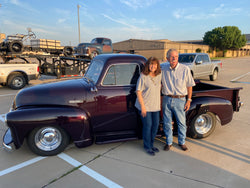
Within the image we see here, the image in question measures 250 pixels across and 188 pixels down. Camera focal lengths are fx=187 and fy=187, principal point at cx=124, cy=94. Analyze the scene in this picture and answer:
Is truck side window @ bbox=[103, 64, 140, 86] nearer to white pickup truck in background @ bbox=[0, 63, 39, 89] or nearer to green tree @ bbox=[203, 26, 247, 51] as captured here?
white pickup truck in background @ bbox=[0, 63, 39, 89]

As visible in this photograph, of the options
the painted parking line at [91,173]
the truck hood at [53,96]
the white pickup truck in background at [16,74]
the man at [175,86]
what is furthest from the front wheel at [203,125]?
the white pickup truck in background at [16,74]

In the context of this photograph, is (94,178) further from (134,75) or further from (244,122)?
(244,122)

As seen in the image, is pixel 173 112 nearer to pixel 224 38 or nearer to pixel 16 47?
pixel 16 47

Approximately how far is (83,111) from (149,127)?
3.88 feet

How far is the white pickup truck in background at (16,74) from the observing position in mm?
8945

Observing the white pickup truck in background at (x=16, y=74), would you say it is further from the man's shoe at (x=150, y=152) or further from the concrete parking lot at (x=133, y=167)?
the man's shoe at (x=150, y=152)

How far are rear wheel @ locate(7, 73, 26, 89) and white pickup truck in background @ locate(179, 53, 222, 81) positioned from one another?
28.7ft

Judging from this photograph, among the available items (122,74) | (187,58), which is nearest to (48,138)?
(122,74)

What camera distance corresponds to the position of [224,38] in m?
59.6

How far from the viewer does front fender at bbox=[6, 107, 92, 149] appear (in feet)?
9.78

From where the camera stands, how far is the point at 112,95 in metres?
3.38

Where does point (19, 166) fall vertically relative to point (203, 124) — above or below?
below

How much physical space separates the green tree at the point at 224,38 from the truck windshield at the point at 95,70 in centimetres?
6533

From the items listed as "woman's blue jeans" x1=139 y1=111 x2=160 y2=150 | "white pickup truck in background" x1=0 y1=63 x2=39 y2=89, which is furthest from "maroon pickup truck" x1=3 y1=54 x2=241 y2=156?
"white pickup truck in background" x1=0 y1=63 x2=39 y2=89
